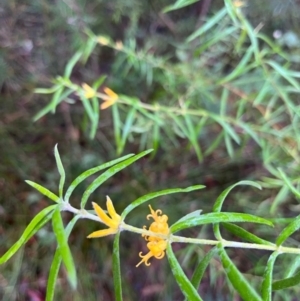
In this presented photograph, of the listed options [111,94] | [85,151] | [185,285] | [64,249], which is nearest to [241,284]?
[185,285]

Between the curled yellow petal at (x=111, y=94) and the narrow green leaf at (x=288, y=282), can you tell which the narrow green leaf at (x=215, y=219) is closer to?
the narrow green leaf at (x=288, y=282)

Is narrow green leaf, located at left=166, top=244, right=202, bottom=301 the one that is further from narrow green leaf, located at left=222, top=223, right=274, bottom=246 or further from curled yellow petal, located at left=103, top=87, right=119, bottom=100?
curled yellow petal, located at left=103, top=87, right=119, bottom=100

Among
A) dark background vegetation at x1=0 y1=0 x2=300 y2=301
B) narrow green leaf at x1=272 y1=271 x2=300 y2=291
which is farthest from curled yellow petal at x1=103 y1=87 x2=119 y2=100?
narrow green leaf at x1=272 y1=271 x2=300 y2=291

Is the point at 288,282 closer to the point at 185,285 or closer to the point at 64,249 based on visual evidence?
the point at 185,285

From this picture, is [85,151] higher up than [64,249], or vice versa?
[64,249]

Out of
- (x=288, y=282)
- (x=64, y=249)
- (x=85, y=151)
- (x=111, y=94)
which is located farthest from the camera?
(x=85, y=151)

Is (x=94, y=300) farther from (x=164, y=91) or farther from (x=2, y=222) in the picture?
(x=164, y=91)
